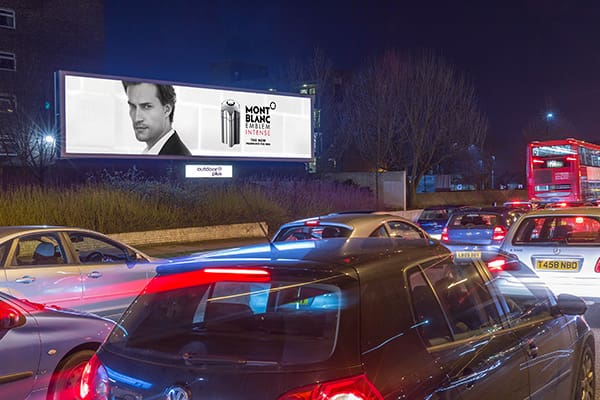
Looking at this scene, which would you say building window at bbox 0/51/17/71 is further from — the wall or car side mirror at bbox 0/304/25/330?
car side mirror at bbox 0/304/25/330

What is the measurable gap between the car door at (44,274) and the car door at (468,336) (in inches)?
228

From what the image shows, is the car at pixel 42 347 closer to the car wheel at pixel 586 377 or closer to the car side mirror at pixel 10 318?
the car side mirror at pixel 10 318

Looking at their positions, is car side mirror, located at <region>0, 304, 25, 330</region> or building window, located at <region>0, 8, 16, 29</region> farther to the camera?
building window, located at <region>0, 8, 16, 29</region>

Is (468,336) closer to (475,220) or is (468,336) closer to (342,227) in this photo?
(342,227)

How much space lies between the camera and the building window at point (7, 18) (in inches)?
1455

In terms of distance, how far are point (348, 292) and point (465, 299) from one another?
52.2 inches

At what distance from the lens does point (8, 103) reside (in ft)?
103

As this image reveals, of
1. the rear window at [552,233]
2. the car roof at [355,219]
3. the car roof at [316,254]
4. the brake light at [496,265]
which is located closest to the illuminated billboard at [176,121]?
the car roof at [355,219]

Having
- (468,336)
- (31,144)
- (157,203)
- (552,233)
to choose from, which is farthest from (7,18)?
(468,336)

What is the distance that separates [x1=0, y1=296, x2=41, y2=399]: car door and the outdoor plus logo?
24938mm

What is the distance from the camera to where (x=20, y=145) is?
29.0 metres

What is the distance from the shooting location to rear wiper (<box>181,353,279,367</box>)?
2904 mm

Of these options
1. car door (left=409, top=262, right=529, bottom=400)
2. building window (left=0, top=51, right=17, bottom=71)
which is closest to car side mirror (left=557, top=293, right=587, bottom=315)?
car door (left=409, top=262, right=529, bottom=400)

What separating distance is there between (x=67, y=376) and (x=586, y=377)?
442cm
